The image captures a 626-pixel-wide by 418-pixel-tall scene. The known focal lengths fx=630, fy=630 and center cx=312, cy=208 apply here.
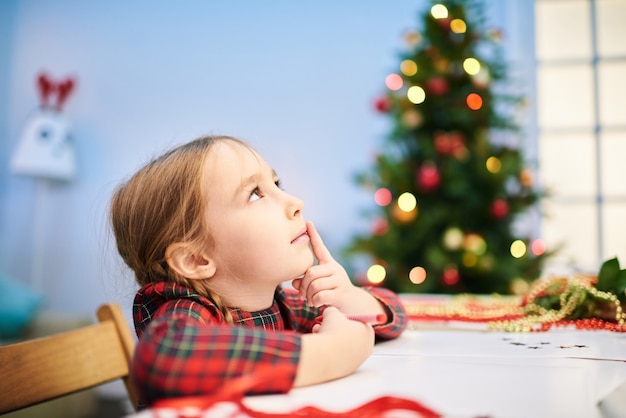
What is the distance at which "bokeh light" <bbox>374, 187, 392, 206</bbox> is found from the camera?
2.83 meters

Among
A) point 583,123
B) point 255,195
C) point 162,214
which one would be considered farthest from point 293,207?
point 583,123

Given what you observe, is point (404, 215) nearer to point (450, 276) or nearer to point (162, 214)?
point (450, 276)

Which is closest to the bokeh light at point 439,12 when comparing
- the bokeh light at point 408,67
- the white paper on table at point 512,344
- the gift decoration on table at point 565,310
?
the bokeh light at point 408,67

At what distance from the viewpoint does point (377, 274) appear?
9.10ft

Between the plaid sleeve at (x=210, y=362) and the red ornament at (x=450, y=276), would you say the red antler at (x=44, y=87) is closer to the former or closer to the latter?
the red ornament at (x=450, y=276)

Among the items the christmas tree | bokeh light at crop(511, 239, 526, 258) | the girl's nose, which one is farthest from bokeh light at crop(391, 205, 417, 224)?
the girl's nose

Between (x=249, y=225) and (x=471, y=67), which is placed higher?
(x=471, y=67)

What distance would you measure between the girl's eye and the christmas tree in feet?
6.29

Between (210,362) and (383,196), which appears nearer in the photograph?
(210,362)

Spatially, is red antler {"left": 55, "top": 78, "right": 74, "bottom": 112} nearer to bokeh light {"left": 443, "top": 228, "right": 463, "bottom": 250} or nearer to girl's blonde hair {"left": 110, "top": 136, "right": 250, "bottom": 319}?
bokeh light {"left": 443, "top": 228, "right": 463, "bottom": 250}

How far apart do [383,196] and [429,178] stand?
24cm

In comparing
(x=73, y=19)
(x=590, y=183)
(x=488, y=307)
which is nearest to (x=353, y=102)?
(x=590, y=183)

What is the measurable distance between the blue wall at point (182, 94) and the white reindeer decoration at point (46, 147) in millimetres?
181

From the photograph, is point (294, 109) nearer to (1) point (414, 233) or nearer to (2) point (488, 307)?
(1) point (414, 233)
